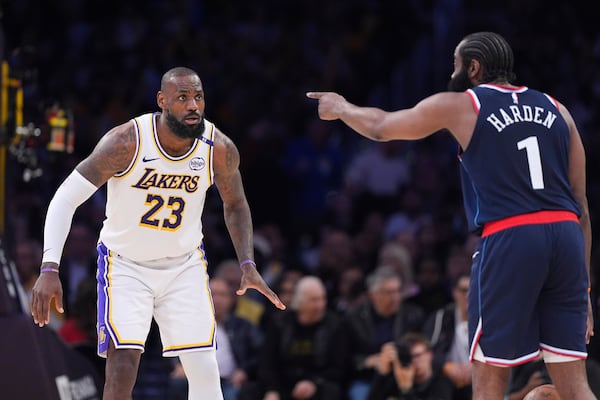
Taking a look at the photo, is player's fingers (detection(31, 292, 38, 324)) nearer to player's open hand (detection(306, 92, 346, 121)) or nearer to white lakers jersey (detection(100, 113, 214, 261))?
white lakers jersey (detection(100, 113, 214, 261))

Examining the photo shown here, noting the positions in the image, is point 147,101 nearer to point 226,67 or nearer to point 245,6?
point 226,67

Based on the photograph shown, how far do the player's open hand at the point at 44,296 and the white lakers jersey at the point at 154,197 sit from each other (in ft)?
1.71

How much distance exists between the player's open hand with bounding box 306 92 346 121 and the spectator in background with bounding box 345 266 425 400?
4.05 meters

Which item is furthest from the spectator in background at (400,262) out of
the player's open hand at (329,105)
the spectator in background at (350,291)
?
the player's open hand at (329,105)

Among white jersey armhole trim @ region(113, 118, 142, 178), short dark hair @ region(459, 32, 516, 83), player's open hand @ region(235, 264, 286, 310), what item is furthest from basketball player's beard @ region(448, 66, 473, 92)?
white jersey armhole trim @ region(113, 118, 142, 178)

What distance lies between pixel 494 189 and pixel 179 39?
10.3 metres

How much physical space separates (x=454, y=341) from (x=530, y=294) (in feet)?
13.4

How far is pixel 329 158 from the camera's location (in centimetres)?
1409

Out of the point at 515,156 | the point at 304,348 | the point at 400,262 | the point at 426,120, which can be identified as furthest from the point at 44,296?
the point at 400,262

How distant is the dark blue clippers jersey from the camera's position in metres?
5.23

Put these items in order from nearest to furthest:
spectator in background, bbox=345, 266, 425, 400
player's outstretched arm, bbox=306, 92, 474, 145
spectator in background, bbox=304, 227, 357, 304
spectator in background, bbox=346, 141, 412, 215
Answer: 1. player's outstretched arm, bbox=306, 92, 474, 145
2. spectator in background, bbox=345, 266, 425, 400
3. spectator in background, bbox=304, 227, 357, 304
4. spectator in background, bbox=346, 141, 412, 215

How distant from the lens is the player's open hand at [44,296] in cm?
567

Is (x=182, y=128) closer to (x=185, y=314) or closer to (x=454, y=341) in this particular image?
(x=185, y=314)

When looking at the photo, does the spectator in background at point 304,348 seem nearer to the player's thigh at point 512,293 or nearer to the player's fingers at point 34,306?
the player's fingers at point 34,306
